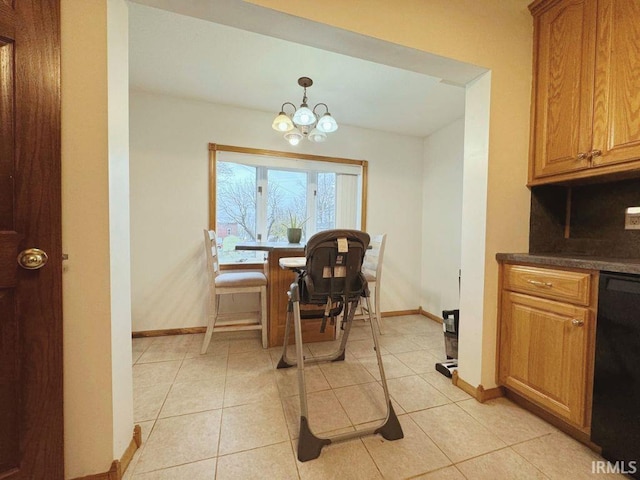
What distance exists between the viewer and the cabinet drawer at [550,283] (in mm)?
1213

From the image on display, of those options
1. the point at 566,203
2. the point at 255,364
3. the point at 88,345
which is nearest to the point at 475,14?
the point at 566,203

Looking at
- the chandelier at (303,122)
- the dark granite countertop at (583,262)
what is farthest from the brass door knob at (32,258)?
the dark granite countertop at (583,262)

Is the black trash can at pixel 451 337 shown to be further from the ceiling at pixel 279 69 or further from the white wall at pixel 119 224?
the white wall at pixel 119 224

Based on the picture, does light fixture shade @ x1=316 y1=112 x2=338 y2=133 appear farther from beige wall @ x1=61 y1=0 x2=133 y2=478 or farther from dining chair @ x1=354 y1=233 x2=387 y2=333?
beige wall @ x1=61 y1=0 x2=133 y2=478

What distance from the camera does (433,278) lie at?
10.3ft

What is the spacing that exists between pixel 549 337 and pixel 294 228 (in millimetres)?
2069

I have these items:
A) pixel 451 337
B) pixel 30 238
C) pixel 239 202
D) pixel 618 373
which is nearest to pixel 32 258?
pixel 30 238

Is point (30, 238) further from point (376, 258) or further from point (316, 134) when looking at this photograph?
point (376, 258)

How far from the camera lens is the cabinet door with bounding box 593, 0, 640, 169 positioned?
120 cm

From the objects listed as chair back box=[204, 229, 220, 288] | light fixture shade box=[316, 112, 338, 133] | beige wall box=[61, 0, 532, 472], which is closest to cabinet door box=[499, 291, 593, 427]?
light fixture shade box=[316, 112, 338, 133]

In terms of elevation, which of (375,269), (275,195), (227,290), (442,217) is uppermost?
(275,195)

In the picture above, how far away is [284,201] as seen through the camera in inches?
120

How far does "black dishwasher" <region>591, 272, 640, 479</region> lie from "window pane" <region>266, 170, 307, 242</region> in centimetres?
250

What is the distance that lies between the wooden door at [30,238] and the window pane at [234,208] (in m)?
1.90
